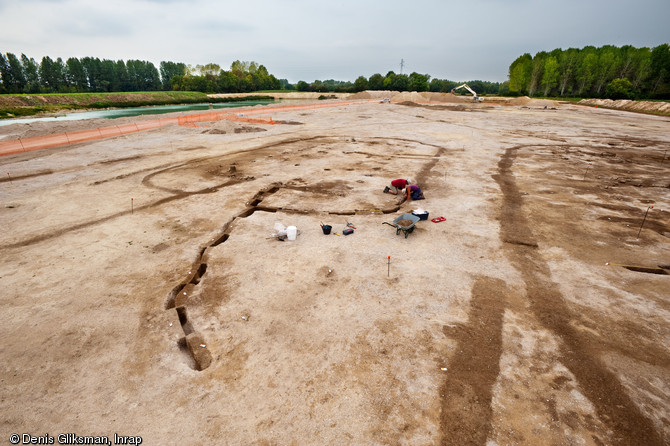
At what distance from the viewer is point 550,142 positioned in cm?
2256

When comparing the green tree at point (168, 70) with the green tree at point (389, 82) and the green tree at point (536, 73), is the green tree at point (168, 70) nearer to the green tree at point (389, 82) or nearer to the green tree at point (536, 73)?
the green tree at point (389, 82)

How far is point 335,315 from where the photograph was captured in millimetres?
5805

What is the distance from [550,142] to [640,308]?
21.2m

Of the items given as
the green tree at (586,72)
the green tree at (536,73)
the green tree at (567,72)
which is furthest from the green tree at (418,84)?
the green tree at (586,72)

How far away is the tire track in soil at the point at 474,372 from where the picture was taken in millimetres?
3860

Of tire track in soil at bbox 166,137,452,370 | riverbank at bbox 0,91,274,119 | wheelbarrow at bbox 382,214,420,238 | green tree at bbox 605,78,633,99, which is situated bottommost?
tire track in soil at bbox 166,137,452,370

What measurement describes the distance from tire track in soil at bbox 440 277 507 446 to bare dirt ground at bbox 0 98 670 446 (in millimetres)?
28

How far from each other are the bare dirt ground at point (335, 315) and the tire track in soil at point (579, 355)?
0.03 metres

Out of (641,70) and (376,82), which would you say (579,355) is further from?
(376,82)

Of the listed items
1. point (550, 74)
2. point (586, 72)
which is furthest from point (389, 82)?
point (586, 72)

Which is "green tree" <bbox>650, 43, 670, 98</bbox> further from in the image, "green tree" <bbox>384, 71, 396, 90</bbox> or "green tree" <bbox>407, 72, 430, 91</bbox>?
"green tree" <bbox>384, 71, 396, 90</bbox>

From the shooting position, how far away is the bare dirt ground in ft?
13.2

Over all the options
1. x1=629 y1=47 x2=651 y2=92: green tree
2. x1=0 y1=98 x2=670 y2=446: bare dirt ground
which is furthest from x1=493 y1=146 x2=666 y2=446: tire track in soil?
x1=629 y1=47 x2=651 y2=92: green tree

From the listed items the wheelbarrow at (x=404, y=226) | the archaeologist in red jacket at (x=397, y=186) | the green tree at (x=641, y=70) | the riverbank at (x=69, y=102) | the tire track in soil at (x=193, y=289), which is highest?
the green tree at (x=641, y=70)
